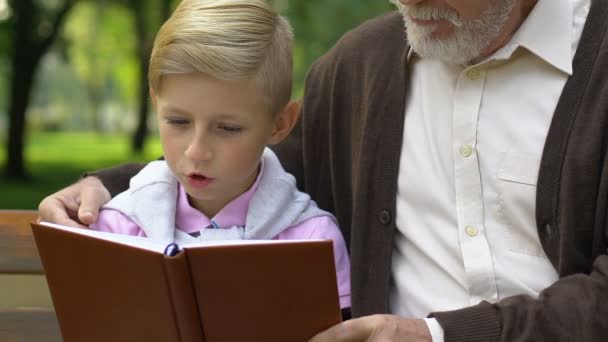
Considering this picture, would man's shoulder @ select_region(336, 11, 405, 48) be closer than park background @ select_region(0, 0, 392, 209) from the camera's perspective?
Yes

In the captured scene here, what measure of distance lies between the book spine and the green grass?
8.20 metres

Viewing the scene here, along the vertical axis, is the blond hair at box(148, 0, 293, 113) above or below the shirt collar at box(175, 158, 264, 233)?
above

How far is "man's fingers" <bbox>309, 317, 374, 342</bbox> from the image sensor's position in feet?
6.54

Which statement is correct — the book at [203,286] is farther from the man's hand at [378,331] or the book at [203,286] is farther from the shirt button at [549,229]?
the shirt button at [549,229]

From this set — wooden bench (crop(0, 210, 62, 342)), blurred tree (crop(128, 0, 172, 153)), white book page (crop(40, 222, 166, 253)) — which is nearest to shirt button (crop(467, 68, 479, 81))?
white book page (crop(40, 222, 166, 253))

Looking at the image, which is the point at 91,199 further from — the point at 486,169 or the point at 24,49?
the point at 24,49

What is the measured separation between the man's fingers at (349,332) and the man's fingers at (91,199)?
0.79m

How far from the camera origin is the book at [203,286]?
1.90 meters

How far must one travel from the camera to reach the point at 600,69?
7.64ft

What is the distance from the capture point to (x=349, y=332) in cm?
204

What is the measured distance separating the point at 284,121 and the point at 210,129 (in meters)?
0.29

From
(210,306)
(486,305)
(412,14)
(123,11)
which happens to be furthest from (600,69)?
(123,11)

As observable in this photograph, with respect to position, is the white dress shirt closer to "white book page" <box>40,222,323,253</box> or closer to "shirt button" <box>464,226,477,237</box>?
"shirt button" <box>464,226,477,237</box>

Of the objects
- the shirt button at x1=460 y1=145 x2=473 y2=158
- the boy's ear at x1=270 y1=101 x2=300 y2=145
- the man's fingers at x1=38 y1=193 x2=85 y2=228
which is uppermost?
the boy's ear at x1=270 y1=101 x2=300 y2=145
